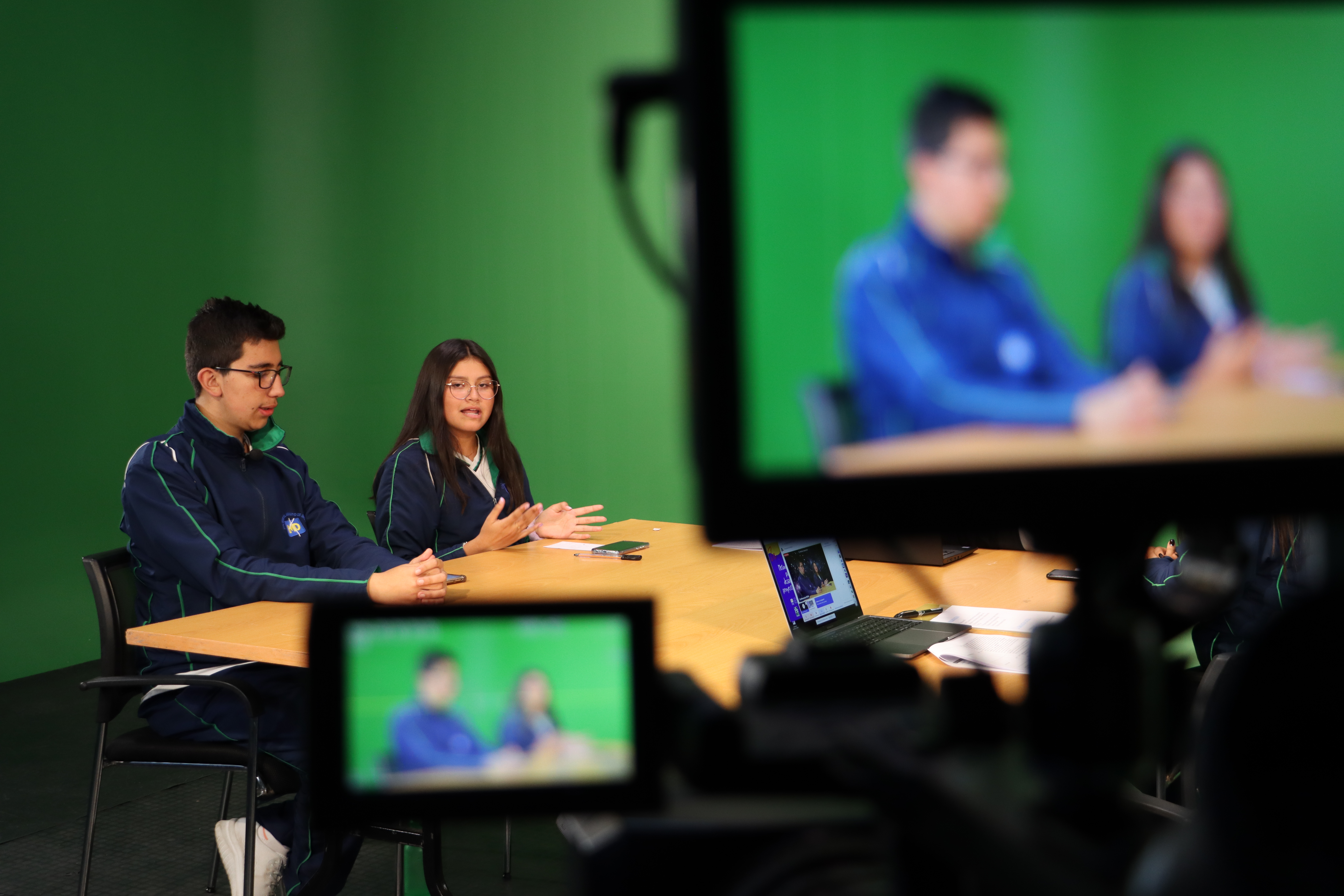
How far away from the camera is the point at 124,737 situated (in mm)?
2375

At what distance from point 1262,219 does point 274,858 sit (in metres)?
2.43

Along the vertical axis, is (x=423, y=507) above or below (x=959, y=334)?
below

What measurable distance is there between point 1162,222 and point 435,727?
448mm

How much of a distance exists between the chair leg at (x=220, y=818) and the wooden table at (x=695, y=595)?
1.55 ft

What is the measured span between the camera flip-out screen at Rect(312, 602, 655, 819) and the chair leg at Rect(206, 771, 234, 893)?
231cm

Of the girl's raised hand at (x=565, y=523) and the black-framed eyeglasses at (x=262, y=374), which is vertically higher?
the black-framed eyeglasses at (x=262, y=374)

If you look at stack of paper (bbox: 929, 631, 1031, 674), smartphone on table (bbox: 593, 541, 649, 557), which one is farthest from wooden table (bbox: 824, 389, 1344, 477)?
smartphone on table (bbox: 593, 541, 649, 557)

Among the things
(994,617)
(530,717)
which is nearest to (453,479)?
(994,617)

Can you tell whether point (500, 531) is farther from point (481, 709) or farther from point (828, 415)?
point (828, 415)

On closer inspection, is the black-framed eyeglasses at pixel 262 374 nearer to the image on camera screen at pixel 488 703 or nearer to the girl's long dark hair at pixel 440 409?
the girl's long dark hair at pixel 440 409

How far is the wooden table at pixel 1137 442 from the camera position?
1.64 ft

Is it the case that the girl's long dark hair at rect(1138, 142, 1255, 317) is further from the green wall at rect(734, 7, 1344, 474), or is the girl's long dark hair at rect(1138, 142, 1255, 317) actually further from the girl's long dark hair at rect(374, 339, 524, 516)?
the girl's long dark hair at rect(374, 339, 524, 516)

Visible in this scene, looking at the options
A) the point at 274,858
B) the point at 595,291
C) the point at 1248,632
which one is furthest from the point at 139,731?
the point at 595,291

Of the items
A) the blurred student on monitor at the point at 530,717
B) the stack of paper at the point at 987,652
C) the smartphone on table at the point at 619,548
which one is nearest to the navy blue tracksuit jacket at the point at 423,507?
the smartphone on table at the point at 619,548
